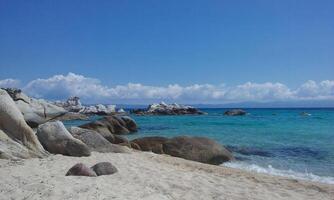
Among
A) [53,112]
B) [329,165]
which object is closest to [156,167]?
[329,165]

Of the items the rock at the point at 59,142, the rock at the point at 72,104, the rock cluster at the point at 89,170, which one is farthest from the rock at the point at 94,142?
the rock at the point at 72,104

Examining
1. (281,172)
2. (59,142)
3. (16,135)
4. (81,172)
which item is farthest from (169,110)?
(81,172)

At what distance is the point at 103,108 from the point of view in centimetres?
8300

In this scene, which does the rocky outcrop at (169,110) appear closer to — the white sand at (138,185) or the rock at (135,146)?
the rock at (135,146)

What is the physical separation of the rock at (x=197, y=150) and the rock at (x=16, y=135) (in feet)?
22.5

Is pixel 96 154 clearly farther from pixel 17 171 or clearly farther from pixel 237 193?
pixel 237 193

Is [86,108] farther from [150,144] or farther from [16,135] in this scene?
[16,135]

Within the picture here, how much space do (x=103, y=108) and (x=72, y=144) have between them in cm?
6954

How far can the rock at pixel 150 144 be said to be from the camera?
1947 cm

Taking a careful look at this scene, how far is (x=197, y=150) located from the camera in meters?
18.3

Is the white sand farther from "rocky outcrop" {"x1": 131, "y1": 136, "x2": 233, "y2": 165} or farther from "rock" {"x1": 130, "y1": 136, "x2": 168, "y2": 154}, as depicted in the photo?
"rock" {"x1": 130, "y1": 136, "x2": 168, "y2": 154}

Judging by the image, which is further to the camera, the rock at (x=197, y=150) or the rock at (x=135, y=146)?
the rock at (x=135, y=146)

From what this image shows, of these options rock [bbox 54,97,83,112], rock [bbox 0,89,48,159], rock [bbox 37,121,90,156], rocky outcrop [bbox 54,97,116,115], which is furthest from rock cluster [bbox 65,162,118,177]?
rock [bbox 54,97,83,112]

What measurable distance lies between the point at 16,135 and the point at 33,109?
91.2ft
